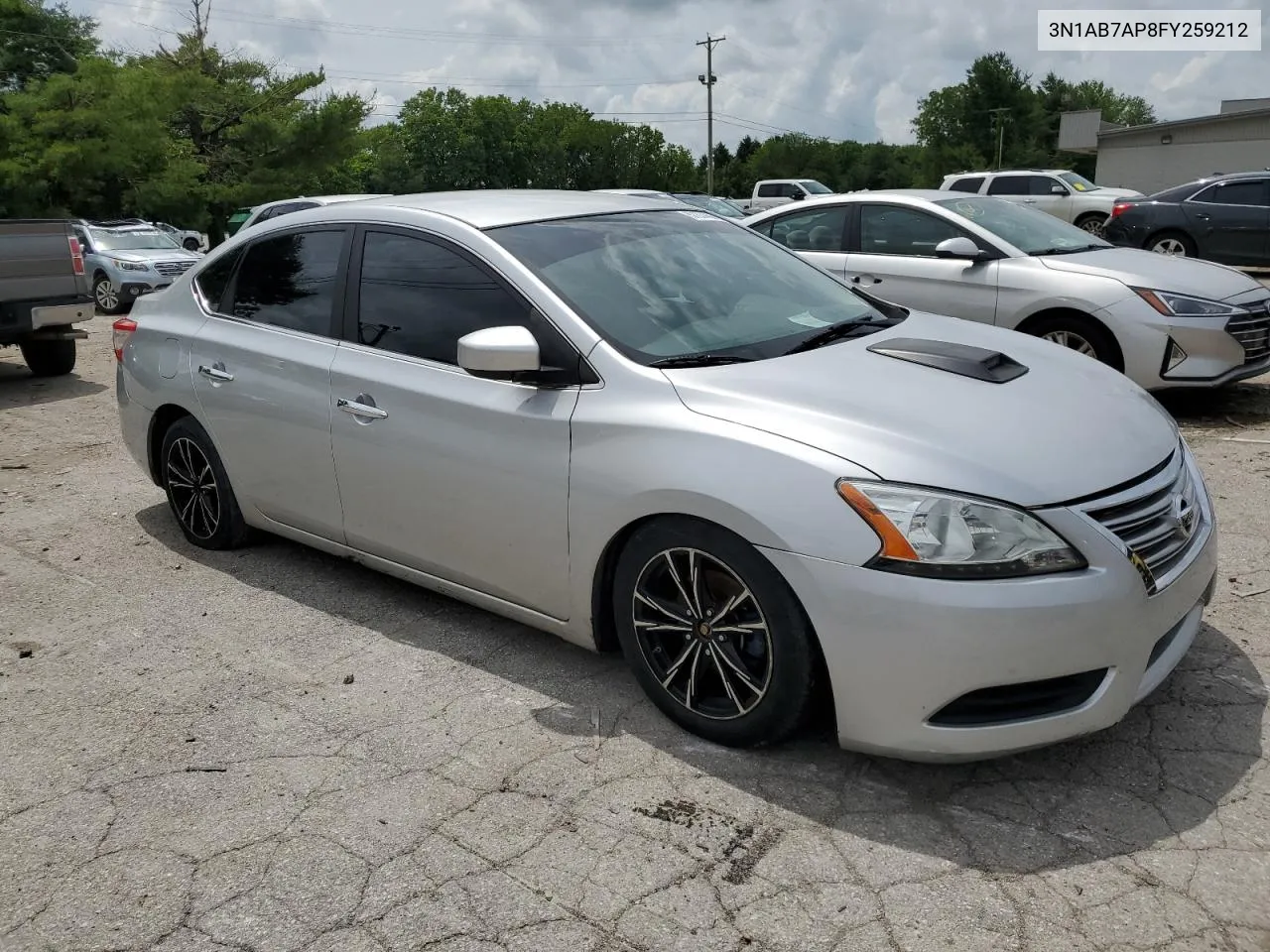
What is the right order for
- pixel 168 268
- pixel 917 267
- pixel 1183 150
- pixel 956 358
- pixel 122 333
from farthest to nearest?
pixel 1183 150, pixel 168 268, pixel 917 267, pixel 122 333, pixel 956 358

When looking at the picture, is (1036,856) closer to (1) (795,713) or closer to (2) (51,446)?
(1) (795,713)

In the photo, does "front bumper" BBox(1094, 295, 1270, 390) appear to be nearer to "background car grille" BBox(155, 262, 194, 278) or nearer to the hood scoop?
the hood scoop

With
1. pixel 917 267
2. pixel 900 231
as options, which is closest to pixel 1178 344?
pixel 917 267

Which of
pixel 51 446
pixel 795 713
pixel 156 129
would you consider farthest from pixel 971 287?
pixel 156 129

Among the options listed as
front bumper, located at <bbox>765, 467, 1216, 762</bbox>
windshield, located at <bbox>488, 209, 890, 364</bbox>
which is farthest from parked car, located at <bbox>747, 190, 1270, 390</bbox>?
front bumper, located at <bbox>765, 467, 1216, 762</bbox>

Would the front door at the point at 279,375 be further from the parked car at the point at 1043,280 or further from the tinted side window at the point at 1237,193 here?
the tinted side window at the point at 1237,193

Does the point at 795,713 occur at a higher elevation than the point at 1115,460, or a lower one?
lower

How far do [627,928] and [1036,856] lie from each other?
106 centimetres

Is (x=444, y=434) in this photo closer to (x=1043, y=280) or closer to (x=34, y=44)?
(x=1043, y=280)

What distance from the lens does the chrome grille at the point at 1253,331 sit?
23.1ft

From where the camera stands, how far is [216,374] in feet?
16.0

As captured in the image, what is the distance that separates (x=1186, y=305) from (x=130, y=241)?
16.2 metres

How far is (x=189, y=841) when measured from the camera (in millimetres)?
3014

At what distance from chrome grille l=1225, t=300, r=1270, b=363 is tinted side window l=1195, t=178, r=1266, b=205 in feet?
32.3
